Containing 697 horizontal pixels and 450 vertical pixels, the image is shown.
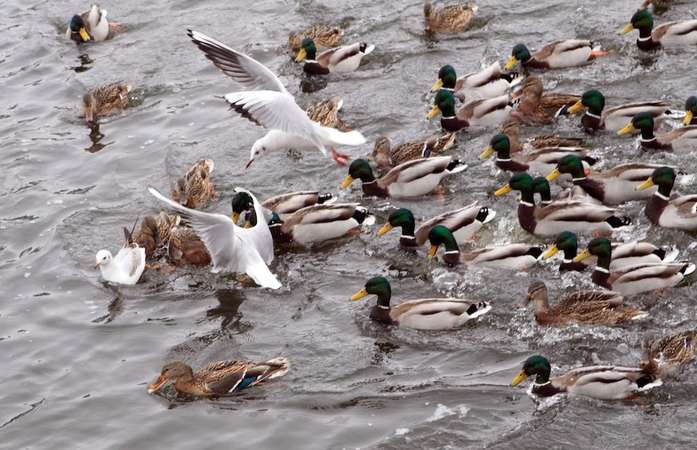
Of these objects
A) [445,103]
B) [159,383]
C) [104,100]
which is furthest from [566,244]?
[104,100]

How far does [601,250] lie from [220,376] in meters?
3.60

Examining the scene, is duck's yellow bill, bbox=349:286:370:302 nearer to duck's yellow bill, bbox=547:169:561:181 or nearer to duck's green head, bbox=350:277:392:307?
duck's green head, bbox=350:277:392:307

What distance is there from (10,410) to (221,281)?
99.6 inches

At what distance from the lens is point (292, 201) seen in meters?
11.2

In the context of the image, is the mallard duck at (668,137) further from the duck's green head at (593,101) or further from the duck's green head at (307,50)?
the duck's green head at (307,50)

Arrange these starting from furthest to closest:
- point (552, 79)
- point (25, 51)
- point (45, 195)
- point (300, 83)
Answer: point (25, 51), point (300, 83), point (552, 79), point (45, 195)

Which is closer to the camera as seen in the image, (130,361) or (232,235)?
(130,361)

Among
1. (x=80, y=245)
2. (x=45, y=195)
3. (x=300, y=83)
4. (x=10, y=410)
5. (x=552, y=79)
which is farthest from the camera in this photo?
(x=300, y=83)

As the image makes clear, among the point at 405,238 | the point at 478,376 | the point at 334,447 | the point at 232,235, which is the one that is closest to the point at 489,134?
the point at 405,238

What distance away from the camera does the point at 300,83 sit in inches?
573

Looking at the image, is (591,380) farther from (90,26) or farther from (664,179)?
(90,26)

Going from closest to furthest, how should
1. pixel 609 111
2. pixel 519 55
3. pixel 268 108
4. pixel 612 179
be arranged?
pixel 612 179 → pixel 268 108 → pixel 609 111 → pixel 519 55

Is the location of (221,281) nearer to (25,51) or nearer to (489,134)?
(489,134)

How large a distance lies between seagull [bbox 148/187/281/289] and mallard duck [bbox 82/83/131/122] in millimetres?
4488
